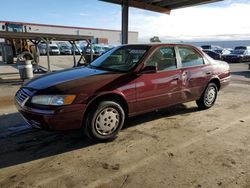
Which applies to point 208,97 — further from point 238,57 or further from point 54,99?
point 238,57

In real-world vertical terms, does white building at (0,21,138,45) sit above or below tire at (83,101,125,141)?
above

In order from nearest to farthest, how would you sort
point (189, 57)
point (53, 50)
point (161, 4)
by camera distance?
1. point (189, 57)
2. point (161, 4)
3. point (53, 50)

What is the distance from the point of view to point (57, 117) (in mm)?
3566

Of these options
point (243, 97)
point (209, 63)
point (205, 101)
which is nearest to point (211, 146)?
point (205, 101)

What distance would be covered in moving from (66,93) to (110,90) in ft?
2.33

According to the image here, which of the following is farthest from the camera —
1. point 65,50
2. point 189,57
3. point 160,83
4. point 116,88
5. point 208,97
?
point 65,50

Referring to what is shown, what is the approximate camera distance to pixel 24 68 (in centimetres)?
1073

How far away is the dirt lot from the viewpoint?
3006mm

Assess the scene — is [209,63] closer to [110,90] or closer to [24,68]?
[110,90]

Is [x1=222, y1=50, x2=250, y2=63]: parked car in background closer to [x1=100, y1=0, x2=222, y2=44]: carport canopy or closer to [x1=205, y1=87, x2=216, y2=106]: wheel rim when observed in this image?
[x1=100, y1=0, x2=222, y2=44]: carport canopy

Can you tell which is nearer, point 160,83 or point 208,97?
point 160,83

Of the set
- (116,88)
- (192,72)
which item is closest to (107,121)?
(116,88)

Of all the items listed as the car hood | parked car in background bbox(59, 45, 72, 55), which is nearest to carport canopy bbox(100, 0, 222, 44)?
the car hood

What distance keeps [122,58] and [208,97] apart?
2388 millimetres
